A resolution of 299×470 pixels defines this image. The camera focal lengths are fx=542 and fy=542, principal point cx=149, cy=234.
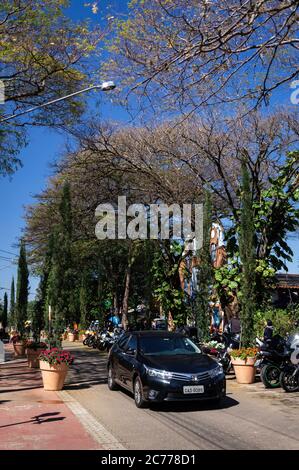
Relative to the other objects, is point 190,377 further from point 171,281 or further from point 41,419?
point 171,281

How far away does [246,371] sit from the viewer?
47.2 ft

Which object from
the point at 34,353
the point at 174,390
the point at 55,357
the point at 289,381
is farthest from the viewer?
the point at 34,353

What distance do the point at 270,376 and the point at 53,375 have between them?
5262 mm

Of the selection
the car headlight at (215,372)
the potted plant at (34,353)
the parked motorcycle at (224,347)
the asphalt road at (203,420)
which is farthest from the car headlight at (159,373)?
the potted plant at (34,353)

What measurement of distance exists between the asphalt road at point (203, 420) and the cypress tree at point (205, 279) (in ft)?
17.1

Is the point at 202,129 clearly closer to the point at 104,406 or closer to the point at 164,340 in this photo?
the point at 164,340

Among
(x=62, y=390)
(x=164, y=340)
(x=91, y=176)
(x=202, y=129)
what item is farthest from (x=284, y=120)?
(x=62, y=390)

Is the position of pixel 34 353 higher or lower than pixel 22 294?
lower

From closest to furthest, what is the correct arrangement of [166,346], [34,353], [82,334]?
1. [166,346]
2. [34,353]
3. [82,334]

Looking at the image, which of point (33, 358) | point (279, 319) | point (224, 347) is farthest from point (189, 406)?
point (33, 358)

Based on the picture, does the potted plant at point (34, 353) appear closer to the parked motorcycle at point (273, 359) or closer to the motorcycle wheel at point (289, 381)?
the parked motorcycle at point (273, 359)

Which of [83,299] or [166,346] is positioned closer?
[166,346]

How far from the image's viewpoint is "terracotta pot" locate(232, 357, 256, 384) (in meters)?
14.4

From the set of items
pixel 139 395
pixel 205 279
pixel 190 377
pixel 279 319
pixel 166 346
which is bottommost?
pixel 139 395
